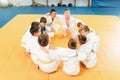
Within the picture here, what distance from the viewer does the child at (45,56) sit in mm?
3098

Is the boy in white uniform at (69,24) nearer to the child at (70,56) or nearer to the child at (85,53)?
the child at (85,53)

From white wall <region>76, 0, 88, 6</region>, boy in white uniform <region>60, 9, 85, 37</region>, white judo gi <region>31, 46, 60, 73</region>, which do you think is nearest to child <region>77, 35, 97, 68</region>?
white judo gi <region>31, 46, 60, 73</region>

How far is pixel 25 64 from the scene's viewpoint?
3564 millimetres

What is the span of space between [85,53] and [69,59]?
314 mm

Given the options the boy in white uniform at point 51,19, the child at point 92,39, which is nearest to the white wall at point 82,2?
the boy in white uniform at point 51,19

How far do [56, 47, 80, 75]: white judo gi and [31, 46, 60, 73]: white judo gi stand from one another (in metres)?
0.11

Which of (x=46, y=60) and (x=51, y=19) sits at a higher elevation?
(x=51, y=19)

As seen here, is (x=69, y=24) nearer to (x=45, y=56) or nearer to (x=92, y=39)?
(x=92, y=39)

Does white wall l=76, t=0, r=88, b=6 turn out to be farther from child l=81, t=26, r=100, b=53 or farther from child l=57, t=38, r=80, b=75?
child l=57, t=38, r=80, b=75

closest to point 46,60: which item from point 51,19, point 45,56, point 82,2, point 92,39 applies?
point 45,56

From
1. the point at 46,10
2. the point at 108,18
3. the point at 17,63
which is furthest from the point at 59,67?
the point at 46,10

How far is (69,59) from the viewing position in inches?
121

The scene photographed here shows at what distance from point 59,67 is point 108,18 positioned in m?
4.27

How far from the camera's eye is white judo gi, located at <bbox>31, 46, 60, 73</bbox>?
3111mm
